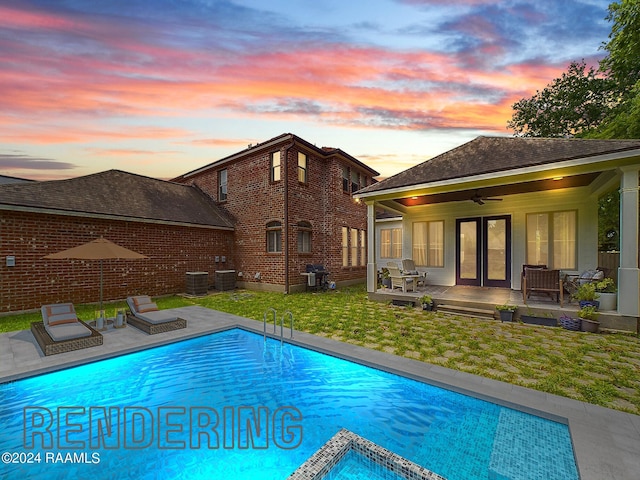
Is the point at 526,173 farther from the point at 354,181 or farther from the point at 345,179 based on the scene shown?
the point at 354,181

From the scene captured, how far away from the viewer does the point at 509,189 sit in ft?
32.8

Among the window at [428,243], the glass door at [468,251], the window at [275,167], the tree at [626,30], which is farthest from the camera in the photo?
the window at [275,167]

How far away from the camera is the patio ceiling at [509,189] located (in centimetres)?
872

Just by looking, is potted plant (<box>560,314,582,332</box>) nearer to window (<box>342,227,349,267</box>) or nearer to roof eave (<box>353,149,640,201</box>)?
roof eave (<box>353,149,640,201</box>)

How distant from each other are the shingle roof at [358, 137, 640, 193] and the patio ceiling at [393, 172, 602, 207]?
0.79 meters

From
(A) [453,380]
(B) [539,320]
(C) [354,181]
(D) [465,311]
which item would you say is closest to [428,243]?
(D) [465,311]

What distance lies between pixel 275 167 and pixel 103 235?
25.6ft

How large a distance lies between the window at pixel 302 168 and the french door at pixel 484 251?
303 inches

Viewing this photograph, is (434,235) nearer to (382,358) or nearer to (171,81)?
(382,358)

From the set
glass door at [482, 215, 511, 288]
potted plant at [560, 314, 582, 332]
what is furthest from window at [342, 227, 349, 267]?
potted plant at [560, 314, 582, 332]

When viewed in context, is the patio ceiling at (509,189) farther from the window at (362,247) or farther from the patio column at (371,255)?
the window at (362,247)

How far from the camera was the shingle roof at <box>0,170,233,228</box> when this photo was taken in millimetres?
9461

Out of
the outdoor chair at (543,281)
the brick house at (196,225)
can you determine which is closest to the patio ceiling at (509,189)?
the outdoor chair at (543,281)

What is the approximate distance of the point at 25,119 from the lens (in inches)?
422
